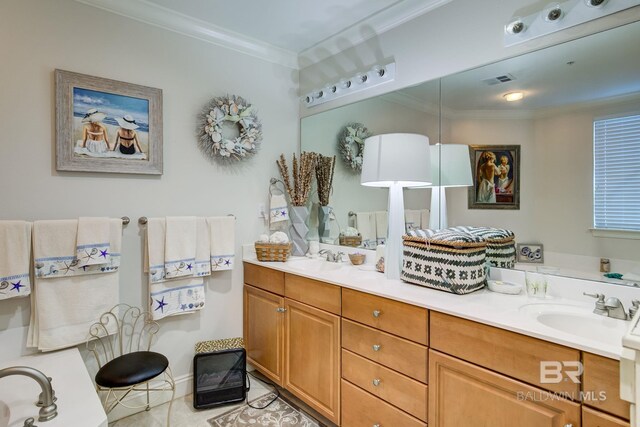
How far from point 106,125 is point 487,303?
2.30 m

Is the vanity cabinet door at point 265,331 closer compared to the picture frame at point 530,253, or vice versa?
the picture frame at point 530,253

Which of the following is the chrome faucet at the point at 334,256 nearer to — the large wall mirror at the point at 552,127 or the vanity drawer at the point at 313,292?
the vanity drawer at the point at 313,292

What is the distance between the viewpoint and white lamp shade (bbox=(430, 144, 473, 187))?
1.88m

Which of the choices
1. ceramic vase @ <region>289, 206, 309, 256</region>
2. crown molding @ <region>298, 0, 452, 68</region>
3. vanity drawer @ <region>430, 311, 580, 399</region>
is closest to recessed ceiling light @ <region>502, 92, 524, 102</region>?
crown molding @ <region>298, 0, 452, 68</region>

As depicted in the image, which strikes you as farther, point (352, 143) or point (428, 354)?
point (352, 143)

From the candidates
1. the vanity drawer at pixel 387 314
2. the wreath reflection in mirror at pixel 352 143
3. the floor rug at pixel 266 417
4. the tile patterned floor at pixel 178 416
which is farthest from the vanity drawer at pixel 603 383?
the tile patterned floor at pixel 178 416

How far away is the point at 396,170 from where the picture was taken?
183 cm

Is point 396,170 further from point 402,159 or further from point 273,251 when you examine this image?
point 273,251

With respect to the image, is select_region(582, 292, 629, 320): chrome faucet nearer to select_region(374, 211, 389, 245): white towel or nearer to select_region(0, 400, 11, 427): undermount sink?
select_region(374, 211, 389, 245): white towel

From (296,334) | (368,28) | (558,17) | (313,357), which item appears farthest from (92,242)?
(558,17)

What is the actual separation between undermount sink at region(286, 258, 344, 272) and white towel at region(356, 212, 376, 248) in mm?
254

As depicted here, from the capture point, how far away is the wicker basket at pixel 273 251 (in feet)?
7.93

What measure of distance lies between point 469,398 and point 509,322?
1.16ft

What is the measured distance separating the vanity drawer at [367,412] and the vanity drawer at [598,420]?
2.01ft
